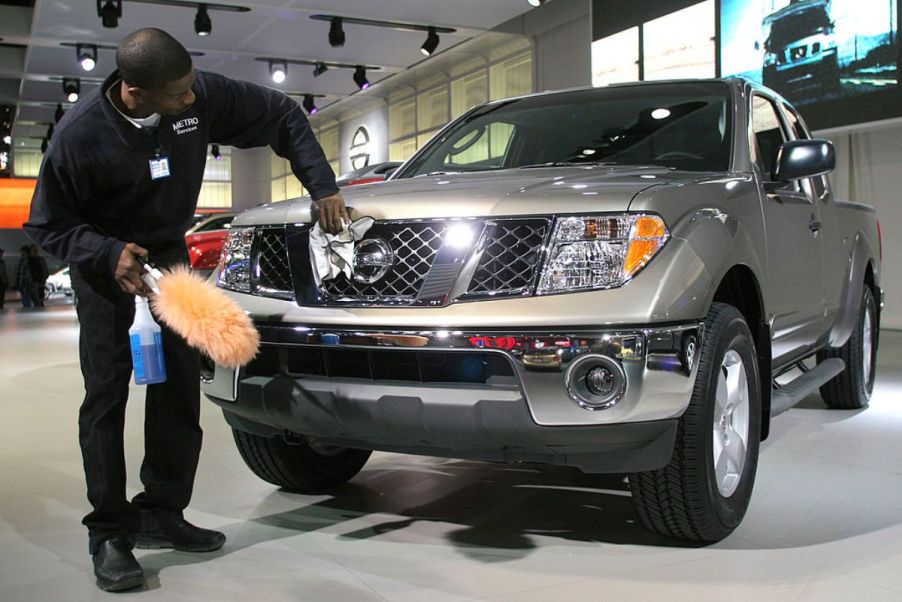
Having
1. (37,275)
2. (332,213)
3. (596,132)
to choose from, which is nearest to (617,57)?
(596,132)

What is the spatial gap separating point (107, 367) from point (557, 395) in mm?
1289

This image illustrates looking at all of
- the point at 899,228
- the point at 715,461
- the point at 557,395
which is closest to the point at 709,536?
the point at 715,461

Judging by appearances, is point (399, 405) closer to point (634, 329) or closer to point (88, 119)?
point (634, 329)

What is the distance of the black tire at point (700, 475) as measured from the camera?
2.62 m

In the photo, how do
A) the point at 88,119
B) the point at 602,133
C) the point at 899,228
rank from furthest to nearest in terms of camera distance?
1. the point at 899,228
2. the point at 602,133
3. the point at 88,119

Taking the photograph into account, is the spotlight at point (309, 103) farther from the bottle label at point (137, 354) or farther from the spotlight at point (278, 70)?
the bottle label at point (137, 354)

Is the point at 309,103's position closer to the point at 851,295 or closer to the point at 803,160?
the point at 851,295

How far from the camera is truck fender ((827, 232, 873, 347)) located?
4.51 m

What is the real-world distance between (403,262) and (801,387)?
1908 millimetres

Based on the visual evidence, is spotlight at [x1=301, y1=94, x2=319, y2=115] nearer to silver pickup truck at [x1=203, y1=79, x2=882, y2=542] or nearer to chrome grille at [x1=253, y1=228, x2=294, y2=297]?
silver pickup truck at [x1=203, y1=79, x2=882, y2=542]

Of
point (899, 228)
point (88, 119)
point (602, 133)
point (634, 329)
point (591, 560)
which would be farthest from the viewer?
point (899, 228)

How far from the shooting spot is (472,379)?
2539mm

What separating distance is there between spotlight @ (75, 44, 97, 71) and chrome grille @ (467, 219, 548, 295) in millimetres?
14069

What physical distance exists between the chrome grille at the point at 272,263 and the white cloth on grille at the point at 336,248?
0.16 metres
